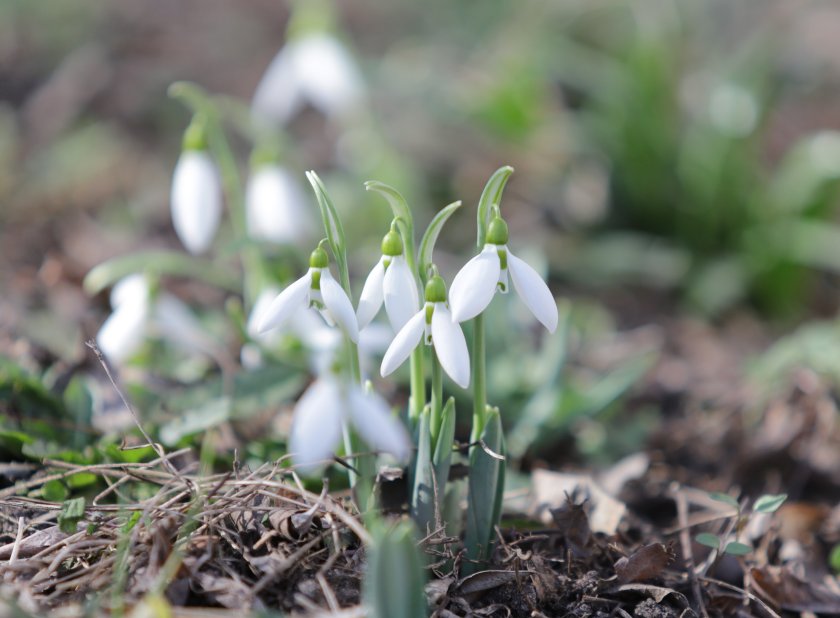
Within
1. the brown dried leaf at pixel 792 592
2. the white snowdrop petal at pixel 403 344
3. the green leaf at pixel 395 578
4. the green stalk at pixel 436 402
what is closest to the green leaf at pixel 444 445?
the green stalk at pixel 436 402

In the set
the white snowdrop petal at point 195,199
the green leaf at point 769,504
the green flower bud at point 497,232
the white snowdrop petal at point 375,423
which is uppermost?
the green flower bud at point 497,232

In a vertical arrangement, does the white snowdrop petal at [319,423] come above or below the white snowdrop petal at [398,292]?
below

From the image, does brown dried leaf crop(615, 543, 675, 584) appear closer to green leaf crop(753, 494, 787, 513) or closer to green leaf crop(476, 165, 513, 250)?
green leaf crop(753, 494, 787, 513)

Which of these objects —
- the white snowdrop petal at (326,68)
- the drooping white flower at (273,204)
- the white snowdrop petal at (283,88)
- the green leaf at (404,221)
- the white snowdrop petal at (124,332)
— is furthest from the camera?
the white snowdrop petal at (283,88)

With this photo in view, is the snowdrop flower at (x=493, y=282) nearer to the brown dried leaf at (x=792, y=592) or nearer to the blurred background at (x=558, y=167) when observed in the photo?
the brown dried leaf at (x=792, y=592)

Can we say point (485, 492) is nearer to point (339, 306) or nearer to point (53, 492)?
point (339, 306)

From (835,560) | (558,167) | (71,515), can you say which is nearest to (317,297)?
(71,515)

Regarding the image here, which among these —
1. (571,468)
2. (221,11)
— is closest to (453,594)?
(571,468)
